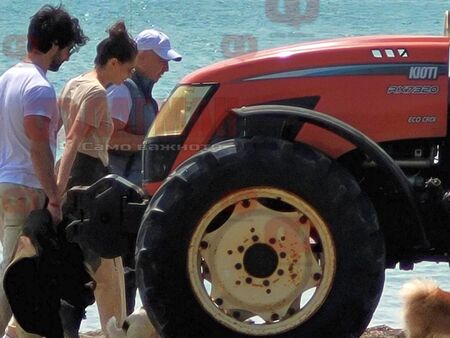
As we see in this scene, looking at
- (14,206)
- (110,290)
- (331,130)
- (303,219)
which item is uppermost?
(331,130)

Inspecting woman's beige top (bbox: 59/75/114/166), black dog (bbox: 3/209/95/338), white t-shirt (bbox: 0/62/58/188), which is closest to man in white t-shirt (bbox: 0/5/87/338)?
white t-shirt (bbox: 0/62/58/188)

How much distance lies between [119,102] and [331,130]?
77.4 inches

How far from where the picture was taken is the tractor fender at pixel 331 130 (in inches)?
202

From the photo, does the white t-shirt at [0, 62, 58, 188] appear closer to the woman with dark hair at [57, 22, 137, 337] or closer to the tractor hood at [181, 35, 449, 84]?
the woman with dark hair at [57, 22, 137, 337]

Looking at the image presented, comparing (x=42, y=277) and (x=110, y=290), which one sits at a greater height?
(x=42, y=277)

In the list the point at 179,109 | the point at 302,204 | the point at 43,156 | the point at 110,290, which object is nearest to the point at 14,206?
the point at 43,156

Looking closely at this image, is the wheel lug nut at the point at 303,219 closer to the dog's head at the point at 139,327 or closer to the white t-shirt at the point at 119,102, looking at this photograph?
the dog's head at the point at 139,327

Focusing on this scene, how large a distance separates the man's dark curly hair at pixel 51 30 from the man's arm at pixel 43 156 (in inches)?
17.0

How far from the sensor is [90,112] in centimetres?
612

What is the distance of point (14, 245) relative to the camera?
5.91 meters

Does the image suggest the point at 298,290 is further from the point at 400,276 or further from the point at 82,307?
the point at 400,276

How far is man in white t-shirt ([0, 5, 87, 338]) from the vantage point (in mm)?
5781

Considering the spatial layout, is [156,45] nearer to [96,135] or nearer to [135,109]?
[135,109]

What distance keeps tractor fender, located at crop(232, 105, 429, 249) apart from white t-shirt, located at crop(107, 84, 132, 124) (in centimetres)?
162
